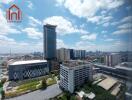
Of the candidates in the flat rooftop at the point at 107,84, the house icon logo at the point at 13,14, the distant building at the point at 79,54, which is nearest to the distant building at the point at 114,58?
the flat rooftop at the point at 107,84

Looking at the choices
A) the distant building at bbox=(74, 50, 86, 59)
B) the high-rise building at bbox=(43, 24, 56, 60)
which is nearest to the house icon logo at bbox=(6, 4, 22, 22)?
the high-rise building at bbox=(43, 24, 56, 60)

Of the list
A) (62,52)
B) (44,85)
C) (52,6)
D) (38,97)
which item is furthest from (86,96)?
(62,52)

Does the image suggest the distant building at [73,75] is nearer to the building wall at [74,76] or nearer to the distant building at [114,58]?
the building wall at [74,76]

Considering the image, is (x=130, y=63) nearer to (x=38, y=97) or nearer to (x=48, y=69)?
(x=38, y=97)

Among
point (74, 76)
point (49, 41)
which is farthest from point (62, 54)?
point (74, 76)

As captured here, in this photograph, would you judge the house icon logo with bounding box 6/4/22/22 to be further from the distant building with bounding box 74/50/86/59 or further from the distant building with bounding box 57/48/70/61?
the distant building with bounding box 74/50/86/59

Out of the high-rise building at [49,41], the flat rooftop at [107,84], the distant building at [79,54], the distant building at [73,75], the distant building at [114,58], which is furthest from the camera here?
the distant building at [79,54]
